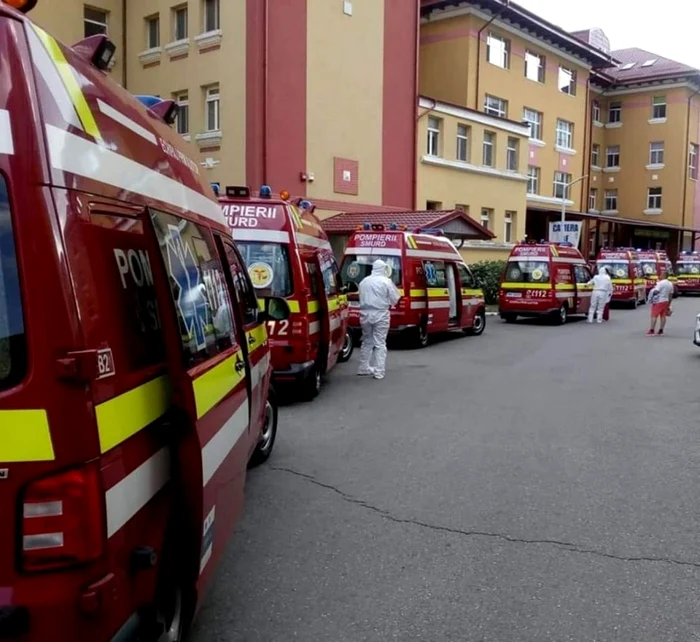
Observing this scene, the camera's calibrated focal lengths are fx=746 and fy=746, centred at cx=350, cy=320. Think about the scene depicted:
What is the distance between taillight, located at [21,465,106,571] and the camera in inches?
84.0

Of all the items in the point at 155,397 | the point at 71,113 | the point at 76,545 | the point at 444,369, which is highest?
the point at 71,113

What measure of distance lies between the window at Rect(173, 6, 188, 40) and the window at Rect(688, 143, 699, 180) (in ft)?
126

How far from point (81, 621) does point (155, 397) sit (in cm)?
85

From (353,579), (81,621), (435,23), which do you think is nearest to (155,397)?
(81,621)

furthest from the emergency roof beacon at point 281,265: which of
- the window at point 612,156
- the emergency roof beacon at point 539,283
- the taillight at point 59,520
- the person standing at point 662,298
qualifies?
the window at point 612,156

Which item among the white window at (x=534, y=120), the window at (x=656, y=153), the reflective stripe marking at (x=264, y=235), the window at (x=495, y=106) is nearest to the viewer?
the reflective stripe marking at (x=264, y=235)

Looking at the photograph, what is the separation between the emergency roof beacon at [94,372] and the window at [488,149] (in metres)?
29.9

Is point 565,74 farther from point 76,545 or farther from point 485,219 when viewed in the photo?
point 76,545

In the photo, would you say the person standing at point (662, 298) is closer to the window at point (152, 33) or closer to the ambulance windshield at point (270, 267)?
the ambulance windshield at point (270, 267)

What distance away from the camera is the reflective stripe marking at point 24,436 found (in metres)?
2.10

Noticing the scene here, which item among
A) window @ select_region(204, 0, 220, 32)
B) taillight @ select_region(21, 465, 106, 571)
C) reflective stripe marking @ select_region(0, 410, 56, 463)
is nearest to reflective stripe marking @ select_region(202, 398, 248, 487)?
taillight @ select_region(21, 465, 106, 571)

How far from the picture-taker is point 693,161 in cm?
5128

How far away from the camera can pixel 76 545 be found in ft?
7.13

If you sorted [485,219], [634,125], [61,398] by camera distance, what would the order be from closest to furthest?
[61,398]
[485,219]
[634,125]
